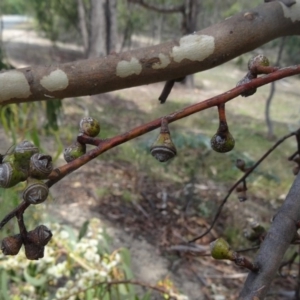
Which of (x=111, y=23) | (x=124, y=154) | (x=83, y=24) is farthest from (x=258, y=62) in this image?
(x=83, y=24)

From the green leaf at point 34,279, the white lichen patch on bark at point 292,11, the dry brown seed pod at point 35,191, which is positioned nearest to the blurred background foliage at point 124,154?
the green leaf at point 34,279

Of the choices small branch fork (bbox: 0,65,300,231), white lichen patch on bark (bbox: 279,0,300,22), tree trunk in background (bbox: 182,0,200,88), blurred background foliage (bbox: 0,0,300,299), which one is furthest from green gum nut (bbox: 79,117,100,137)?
tree trunk in background (bbox: 182,0,200,88)

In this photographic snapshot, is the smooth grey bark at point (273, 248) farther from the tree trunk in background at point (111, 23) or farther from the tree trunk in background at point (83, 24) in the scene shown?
the tree trunk in background at point (83, 24)

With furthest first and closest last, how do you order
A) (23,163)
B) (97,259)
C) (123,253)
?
(123,253) < (97,259) < (23,163)

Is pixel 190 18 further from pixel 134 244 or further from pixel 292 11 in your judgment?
pixel 292 11

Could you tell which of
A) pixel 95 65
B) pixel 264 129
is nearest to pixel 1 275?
pixel 95 65

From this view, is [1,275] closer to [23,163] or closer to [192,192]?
[23,163]

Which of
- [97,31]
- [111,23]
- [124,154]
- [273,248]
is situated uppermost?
[273,248]
